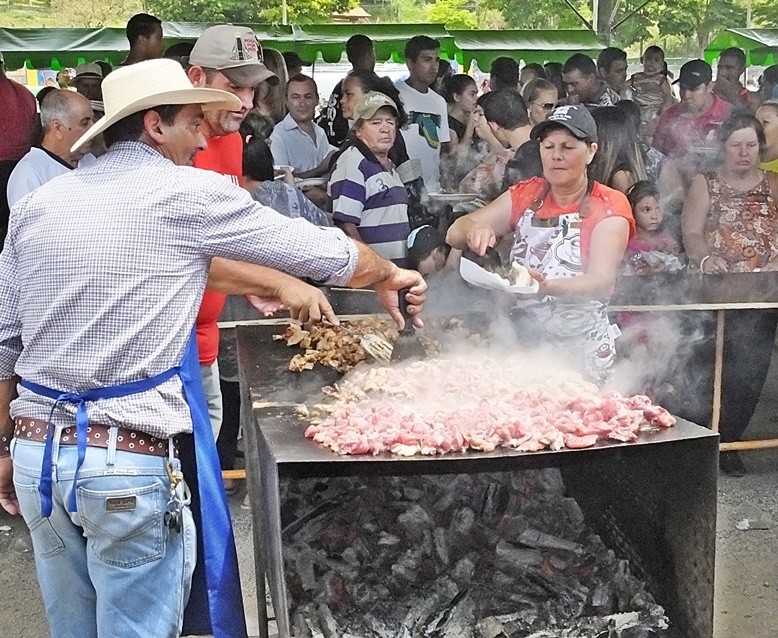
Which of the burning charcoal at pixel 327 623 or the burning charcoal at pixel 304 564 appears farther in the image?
the burning charcoal at pixel 304 564

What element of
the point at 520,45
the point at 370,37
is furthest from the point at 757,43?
the point at 370,37

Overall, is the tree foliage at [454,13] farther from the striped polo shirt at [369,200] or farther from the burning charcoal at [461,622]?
the burning charcoal at [461,622]

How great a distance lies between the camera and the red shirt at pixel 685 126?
779 cm

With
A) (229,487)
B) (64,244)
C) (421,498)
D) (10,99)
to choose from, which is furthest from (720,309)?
(10,99)

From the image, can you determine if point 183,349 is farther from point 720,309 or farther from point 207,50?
point 720,309

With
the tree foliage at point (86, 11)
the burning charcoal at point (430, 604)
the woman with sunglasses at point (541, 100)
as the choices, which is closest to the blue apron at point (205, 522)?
the burning charcoal at point (430, 604)

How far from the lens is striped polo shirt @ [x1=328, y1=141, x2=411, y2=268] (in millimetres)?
5617

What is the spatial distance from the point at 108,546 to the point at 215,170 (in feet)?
7.08

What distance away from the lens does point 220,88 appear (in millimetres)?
4332

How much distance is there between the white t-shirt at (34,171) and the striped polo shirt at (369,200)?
1.61 metres

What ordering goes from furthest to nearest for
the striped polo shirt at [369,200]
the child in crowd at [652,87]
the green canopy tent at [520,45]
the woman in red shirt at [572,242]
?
the green canopy tent at [520,45] → the child in crowd at [652,87] → the striped polo shirt at [369,200] → the woman in red shirt at [572,242]

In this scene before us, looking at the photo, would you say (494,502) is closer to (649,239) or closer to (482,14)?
(649,239)

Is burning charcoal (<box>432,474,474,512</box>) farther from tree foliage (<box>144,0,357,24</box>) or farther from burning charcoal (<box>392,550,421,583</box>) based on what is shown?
tree foliage (<box>144,0,357,24</box>)

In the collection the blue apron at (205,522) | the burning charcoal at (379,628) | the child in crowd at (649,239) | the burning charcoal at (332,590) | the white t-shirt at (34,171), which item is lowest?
the burning charcoal at (379,628)
